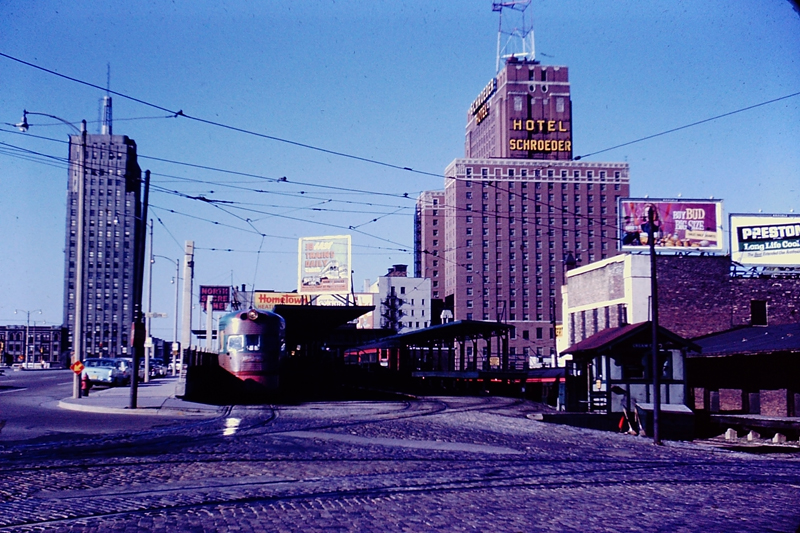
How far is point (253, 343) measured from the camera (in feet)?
108

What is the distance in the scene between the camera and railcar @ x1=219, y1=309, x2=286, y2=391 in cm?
3300

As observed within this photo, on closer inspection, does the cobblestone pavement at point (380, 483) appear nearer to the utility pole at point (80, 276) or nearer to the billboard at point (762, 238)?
the utility pole at point (80, 276)

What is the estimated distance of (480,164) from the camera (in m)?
137

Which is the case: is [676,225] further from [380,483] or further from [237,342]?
[380,483]

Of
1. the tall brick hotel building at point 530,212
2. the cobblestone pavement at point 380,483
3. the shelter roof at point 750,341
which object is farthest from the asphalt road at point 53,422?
the tall brick hotel building at point 530,212

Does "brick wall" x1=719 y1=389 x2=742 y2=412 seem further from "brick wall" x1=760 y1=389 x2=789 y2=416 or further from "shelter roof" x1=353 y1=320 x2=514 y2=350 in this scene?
"shelter roof" x1=353 y1=320 x2=514 y2=350

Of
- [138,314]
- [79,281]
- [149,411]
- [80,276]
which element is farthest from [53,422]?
[79,281]

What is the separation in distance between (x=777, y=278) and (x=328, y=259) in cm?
4479

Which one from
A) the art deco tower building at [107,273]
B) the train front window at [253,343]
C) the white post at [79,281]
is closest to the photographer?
the white post at [79,281]

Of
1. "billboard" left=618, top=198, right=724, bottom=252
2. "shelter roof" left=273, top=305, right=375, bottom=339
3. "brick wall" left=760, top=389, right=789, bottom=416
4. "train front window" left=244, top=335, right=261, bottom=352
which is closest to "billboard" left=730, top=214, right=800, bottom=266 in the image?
"billboard" left=618, top=198, right=724, bottom=252

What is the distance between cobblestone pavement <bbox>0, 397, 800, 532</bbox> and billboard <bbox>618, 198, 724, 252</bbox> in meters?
27.5

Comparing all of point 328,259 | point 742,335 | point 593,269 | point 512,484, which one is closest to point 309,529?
point 512,484

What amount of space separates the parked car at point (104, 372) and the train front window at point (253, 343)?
15781mm

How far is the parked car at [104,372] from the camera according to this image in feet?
147
